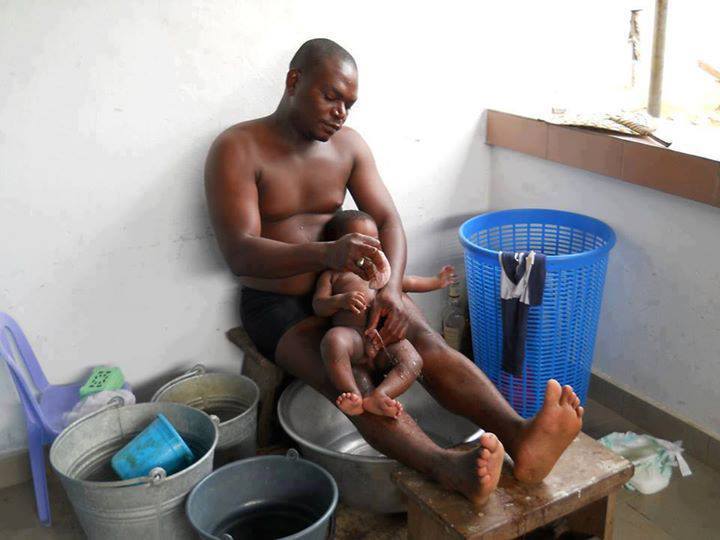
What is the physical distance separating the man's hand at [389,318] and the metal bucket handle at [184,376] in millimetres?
724

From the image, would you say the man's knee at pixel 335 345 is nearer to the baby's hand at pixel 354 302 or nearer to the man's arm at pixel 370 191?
the baby's hand at pixel 354 302

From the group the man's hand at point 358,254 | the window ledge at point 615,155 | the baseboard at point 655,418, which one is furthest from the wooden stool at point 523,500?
the window ledge at point 615,155

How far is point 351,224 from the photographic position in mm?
2342

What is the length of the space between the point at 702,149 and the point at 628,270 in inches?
19.3

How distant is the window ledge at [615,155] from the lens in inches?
89.4

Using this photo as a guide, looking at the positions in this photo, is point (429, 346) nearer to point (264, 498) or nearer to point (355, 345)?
point (355, 345)

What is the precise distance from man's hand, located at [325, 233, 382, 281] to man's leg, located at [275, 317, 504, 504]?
0.33m

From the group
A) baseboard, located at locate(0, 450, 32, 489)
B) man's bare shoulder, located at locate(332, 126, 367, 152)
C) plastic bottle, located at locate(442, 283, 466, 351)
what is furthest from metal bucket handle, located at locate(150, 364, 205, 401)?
plastic bottle, located at locate(442, 283, 466, 351)

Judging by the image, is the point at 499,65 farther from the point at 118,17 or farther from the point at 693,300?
the point at 118,17

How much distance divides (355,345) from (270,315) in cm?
41

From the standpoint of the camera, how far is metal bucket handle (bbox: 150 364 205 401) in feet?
8.03

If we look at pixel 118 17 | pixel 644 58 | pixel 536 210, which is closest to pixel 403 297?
pixel 536 210

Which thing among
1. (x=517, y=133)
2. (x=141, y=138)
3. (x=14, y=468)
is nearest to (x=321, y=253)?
(x=141, y=138)

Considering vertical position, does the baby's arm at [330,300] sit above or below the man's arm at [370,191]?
below
